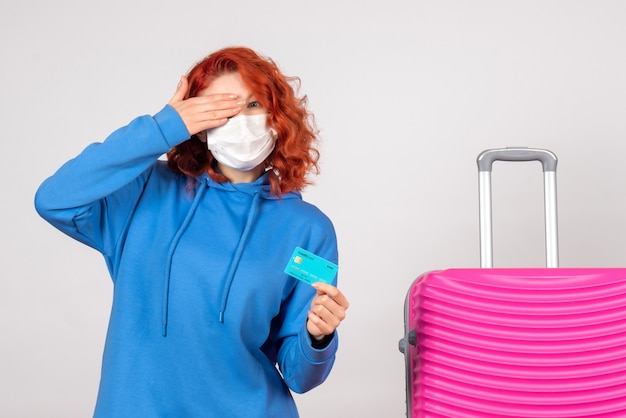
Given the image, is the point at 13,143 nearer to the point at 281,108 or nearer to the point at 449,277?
the point at 281,108

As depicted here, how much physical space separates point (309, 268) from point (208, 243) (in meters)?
0.26

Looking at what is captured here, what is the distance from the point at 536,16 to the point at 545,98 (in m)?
0.34

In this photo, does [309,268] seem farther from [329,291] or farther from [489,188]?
[489,188]

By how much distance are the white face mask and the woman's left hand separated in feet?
Answer: 1.28

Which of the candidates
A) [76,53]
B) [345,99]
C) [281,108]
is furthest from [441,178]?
[281,108]

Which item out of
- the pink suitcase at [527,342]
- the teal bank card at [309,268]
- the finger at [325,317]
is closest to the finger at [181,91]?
the teal bank card at [309,268]

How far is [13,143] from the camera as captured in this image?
4.46m

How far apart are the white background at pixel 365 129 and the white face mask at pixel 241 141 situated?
2014mm

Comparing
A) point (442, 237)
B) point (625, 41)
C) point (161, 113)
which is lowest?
point (442, 237)

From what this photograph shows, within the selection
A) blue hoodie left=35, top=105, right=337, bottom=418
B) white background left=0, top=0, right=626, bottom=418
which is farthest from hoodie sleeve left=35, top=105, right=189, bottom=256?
white background left=0, top=0, right=626, bottom=418

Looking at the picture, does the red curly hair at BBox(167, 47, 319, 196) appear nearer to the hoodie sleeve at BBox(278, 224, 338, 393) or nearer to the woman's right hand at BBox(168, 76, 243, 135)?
the woman's right hand at BBox(168, 76, 243, 135)

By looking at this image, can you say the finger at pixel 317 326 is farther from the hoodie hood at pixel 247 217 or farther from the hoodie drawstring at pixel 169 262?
the hoodie drawstring at pixel 169 262

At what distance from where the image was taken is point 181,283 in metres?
2.08

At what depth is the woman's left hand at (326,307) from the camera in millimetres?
1931
